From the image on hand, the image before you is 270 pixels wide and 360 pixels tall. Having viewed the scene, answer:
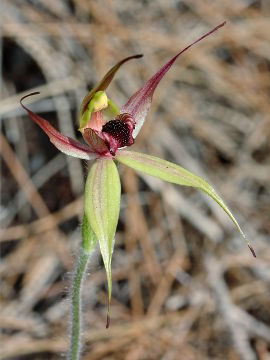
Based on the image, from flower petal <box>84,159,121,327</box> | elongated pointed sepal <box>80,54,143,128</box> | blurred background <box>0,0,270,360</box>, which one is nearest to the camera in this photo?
flower petal <box>84,159,121,327</box>

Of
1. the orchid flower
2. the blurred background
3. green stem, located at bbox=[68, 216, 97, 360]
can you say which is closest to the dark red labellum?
the orchid flower

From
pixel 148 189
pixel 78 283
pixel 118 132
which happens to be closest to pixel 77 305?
pixel 78 283

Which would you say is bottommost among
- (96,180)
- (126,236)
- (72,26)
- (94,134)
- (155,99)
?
(96,180)

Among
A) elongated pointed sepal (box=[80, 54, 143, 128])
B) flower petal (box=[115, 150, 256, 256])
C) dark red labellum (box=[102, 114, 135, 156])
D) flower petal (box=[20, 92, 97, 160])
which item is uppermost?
elongated pointed sepal (box=[80, 54, 143, 128])

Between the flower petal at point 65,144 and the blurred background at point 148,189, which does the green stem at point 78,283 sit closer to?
the flower petal at point 65,144

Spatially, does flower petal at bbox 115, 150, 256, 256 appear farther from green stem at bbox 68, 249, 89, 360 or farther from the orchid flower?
green stem at bbox 68, 249, 89, 360

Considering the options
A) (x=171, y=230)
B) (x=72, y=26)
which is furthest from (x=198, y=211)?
(x=72, y=26)

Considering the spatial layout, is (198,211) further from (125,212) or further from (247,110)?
(247,110)
